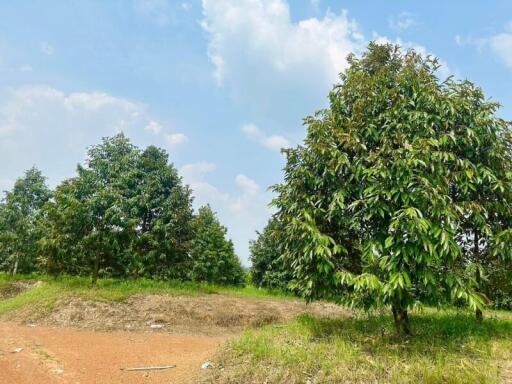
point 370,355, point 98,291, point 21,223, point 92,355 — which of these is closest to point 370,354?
point 370,355

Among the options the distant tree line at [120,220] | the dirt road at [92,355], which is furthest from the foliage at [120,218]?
the dirt road at [92,355]

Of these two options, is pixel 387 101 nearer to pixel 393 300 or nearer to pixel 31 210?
pixel 393 300

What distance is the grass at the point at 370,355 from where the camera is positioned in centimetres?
559

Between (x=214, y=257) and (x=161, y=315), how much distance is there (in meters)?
13.4

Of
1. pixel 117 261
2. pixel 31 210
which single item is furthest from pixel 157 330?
pixel 31 210

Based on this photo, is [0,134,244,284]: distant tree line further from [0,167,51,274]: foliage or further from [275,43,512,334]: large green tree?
[275,43,512,334]: large green tree

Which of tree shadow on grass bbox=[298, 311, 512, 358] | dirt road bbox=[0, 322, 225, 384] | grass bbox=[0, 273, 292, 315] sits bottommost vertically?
dirt road bbox=[0, 322, 225, 384]

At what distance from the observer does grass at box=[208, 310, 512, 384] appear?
559 centimetres

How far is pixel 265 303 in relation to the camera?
16641 mm

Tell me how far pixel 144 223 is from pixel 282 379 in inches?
578

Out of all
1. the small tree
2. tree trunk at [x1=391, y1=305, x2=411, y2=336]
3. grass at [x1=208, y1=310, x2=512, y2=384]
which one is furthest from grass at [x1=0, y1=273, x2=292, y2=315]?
tree trunk at [x1=391, y1=305, x2=411, y2=336]

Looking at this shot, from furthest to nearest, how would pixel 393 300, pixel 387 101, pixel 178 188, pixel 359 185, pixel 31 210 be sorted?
pixel 31 210 < pixel 178 188 < pixel 387 101 < pixel 359 185 < pixel 393 300

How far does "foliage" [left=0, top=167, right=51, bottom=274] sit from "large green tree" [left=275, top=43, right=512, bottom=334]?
939 inches

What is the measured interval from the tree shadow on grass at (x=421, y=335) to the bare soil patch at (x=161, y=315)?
5247 mm
